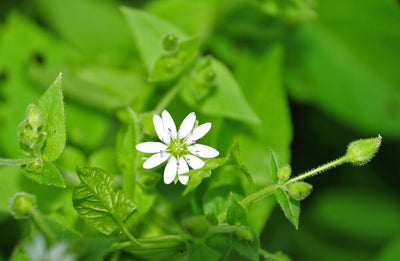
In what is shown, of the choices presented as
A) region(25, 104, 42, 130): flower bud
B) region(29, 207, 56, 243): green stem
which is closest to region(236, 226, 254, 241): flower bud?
region(29, 207, 56, 243): green stem

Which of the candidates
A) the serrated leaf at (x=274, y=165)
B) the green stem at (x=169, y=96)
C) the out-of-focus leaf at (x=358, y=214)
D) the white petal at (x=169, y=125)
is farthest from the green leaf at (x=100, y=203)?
the out-of-focus leaf at (x=358, y=214)

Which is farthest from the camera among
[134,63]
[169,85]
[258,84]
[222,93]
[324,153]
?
[324,153]

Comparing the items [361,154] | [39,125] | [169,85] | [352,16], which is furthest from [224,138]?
[352,16]

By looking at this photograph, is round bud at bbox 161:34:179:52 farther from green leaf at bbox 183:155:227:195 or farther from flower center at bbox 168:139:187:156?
green leaf at bbox 183:155:227:195

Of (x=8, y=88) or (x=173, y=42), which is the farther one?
(x=8, y=88)

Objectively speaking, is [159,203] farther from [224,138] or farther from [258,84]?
[258,84]

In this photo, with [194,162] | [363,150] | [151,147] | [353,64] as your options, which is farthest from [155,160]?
[353,64]

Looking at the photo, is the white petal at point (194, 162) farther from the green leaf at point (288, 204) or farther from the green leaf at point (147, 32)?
the green leaf at point (147, 32)
